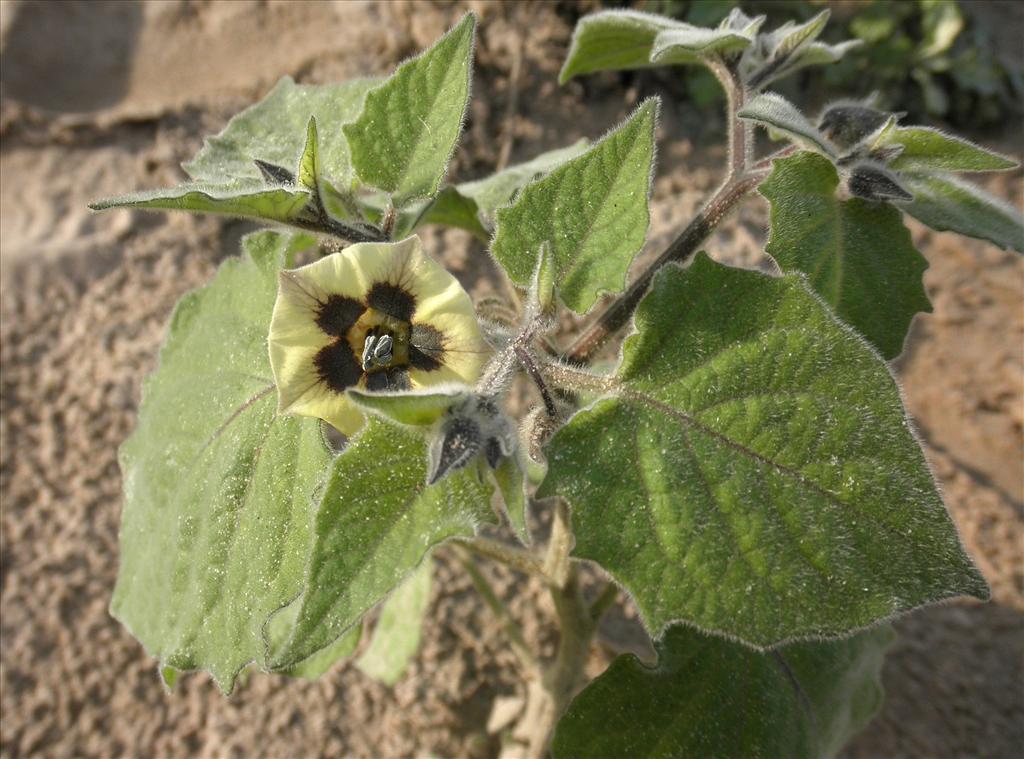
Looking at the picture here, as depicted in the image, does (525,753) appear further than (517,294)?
Yes

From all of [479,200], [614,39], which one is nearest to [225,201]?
[479,200]

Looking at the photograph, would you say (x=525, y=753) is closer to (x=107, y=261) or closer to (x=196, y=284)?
(x=196, y=284)

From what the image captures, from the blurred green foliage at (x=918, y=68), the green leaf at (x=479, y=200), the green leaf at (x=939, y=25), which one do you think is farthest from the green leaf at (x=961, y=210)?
the green leaf at (x=939, y=25)

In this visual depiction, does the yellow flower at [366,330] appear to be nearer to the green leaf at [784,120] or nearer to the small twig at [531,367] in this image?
the small twig at [531,367]

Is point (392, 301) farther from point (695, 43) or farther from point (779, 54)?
point (779, 54)

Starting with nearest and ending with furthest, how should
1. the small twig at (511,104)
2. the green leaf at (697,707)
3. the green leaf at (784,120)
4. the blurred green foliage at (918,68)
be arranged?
the green leaf at (784,120), the green leaf at (697,707), the small twig at (511,104), the blurred green foliage at (918,68)

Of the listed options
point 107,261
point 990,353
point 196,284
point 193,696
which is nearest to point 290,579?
point 193,696
